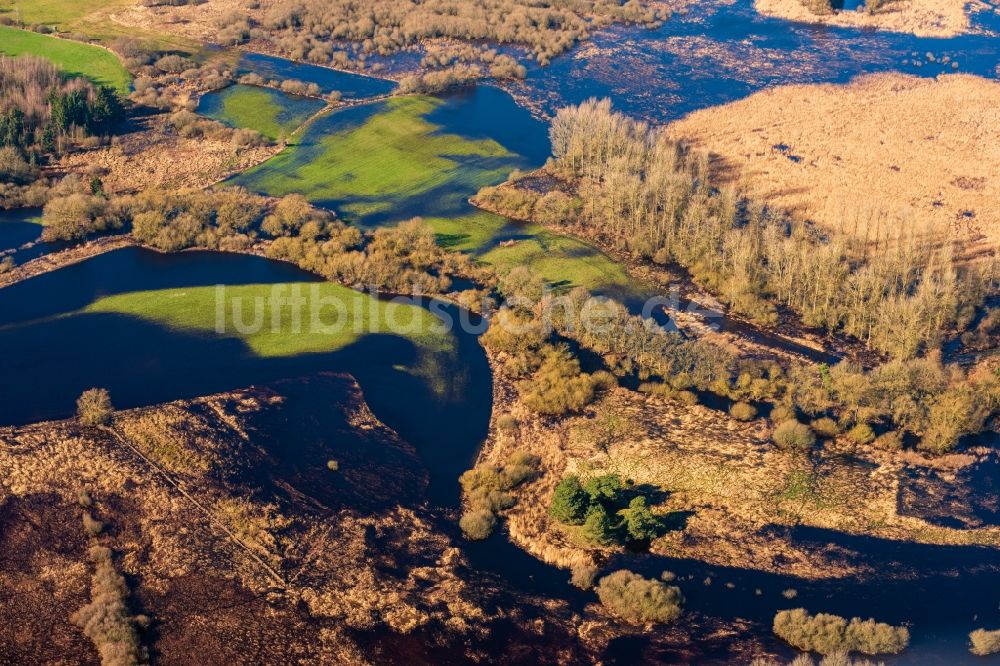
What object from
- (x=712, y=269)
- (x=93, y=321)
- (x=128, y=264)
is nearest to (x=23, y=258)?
(x=128, y=264)

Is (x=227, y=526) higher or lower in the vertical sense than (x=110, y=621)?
higher

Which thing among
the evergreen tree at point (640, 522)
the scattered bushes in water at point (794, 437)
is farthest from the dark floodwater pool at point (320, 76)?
the evergreen tree at point (640, 522)

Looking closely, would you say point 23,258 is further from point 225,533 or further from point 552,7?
point 552,7

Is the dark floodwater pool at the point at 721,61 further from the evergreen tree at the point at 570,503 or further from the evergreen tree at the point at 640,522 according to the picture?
the evergreen tree at the point at 640,522

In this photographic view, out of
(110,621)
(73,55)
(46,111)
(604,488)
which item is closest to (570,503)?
(604,488)

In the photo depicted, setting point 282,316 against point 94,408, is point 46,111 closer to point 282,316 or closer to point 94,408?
point 282,316

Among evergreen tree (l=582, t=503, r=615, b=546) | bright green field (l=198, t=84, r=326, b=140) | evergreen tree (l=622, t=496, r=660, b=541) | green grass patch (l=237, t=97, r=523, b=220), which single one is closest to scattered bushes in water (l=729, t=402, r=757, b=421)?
evergreen tree (l=622, t=496, r=660, b=541)
